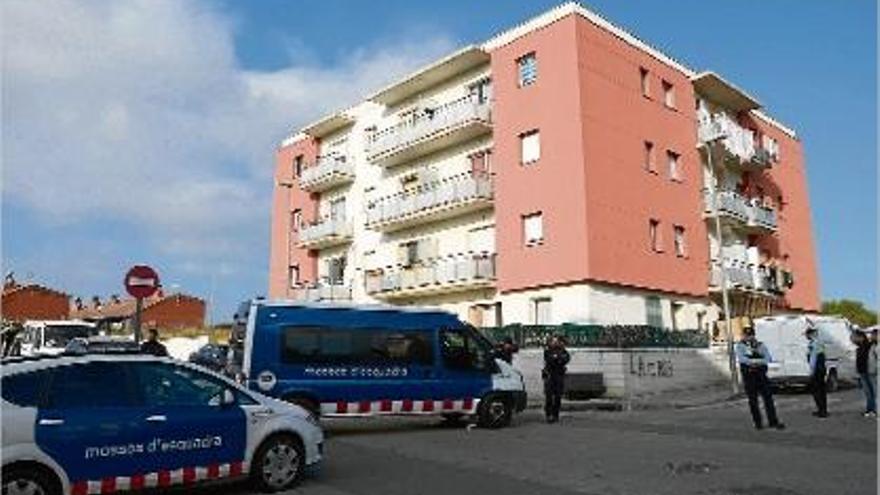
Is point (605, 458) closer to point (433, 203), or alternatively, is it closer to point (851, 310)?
point (433, 203)

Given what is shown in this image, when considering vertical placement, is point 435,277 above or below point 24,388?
above

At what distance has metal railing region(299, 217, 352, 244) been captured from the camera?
137 feet

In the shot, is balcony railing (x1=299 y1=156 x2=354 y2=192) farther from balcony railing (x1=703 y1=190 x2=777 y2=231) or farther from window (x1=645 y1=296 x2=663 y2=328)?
balcony railing (x1=703 y1=190 x2=777 y2=231)

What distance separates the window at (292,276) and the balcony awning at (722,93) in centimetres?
2193

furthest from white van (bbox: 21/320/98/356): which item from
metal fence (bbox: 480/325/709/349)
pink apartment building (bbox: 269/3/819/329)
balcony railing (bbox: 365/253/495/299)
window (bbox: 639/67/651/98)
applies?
window (bbox: 639/67/651/98)

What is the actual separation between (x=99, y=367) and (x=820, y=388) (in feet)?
45.8


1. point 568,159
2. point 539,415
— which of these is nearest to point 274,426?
point 539,415

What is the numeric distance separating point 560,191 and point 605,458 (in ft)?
64.7

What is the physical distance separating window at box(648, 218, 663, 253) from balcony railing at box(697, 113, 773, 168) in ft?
13.3

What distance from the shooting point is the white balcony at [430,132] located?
112 ft

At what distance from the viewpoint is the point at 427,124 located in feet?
119

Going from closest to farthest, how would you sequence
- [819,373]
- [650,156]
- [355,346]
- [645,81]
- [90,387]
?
[90,387]
[355,346]
[819,373]
[650,156]
[645,81]

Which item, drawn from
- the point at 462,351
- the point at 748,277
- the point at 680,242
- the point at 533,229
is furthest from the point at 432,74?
the point at 462,351

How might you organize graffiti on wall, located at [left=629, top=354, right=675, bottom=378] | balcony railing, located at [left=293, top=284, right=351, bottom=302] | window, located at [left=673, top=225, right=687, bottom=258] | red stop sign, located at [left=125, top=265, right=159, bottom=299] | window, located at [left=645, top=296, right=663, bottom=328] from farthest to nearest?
balcony railing, located at [left=293, top=284, right=351, bottom=302]
window, located at [left=673, top=225, right=687, bottom=258]
window, located at [left=645, top=296, right=663, bottom=328]
graffiti on wall, located at [left=629, top=354, right=675, bottom=378]
red stop sign, located at [left=125, top=265, right=159, bottom=299]
